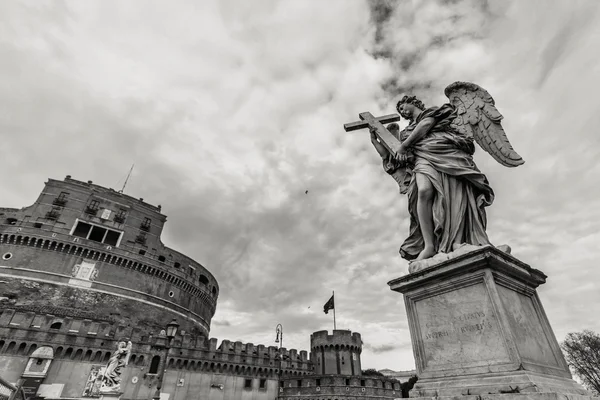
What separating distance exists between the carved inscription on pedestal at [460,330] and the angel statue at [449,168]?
66cm

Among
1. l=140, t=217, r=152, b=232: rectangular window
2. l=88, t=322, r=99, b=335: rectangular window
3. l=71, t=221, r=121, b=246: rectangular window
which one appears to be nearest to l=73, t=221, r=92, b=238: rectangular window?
l=71, t=221, r=121, b=246: rectangular window

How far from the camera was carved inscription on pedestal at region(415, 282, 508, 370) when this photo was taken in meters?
2.73

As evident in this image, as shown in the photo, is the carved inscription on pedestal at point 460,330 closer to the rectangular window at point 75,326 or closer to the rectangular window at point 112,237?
the rectangular window at point 75,326

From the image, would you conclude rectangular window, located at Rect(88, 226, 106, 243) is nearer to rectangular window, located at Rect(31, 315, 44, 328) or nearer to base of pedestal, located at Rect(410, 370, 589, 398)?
rectangular window, located at Rect(31, 315, 44, 328)

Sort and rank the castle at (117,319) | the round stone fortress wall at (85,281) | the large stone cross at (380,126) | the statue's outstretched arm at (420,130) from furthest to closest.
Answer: the round stone fortress wall at (85,281), the castle at (117,319), the large stone cross at (380,126), the statue's outstretched arm at (420,130)

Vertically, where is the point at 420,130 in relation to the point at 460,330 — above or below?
above

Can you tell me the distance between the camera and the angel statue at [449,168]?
A: 3.78 meters

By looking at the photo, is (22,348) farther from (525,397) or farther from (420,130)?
(525,397)

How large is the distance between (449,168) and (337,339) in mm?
42697

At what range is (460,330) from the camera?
2951mm

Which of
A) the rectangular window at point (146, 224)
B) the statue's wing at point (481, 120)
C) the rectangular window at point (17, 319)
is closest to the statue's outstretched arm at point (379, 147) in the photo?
the statue's wing at point (481, 120)

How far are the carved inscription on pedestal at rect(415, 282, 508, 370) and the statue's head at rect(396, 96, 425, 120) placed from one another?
2874mm

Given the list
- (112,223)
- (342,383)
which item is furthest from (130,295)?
(342,383)

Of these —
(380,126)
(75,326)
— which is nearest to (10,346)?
(75,326)
